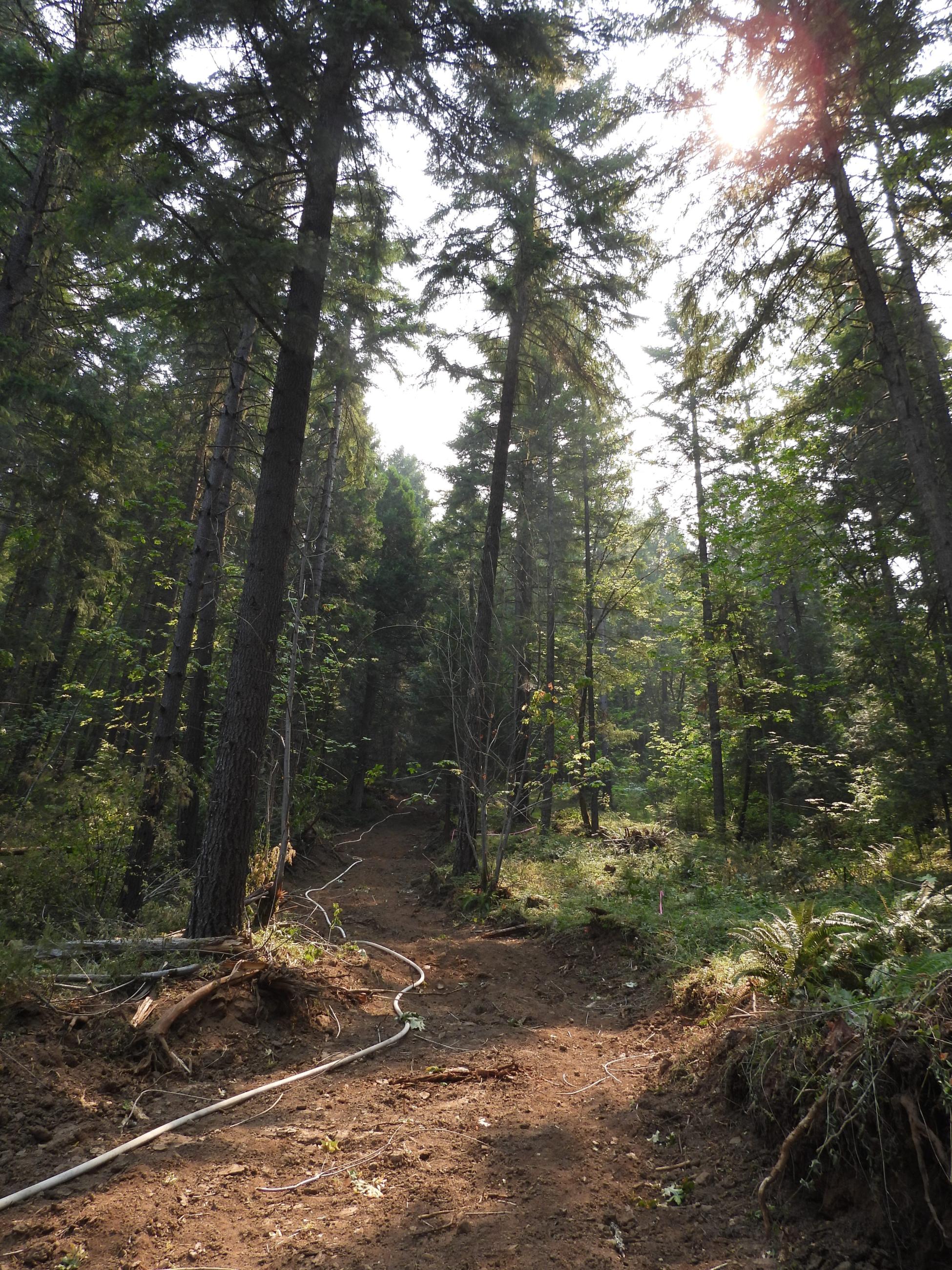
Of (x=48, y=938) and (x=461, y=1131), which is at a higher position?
(x=48, y=938)

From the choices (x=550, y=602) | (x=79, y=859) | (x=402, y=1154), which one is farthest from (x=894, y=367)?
(x=79, y=859)

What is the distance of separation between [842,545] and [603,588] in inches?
274

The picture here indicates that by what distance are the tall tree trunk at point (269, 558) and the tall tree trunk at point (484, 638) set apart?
148 inches

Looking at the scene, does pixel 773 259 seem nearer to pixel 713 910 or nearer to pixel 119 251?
pixel 119 251

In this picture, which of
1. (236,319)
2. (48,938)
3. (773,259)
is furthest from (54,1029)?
(773,259)

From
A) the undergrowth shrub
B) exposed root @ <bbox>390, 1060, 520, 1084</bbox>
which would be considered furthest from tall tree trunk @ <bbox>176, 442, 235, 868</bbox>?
exposed root @ <bbox>390, 1060, 520, 1084</bbox>

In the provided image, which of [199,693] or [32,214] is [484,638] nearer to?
[199,693]

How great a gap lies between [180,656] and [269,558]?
3.43 meters

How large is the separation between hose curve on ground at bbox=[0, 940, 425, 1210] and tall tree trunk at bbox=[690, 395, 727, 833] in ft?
35.2

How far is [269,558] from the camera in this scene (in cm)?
574

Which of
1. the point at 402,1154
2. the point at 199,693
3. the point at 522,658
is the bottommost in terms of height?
the point at 402,1154

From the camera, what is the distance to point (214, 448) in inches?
352

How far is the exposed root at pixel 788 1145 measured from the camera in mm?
2496

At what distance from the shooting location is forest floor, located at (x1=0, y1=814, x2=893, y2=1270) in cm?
233
